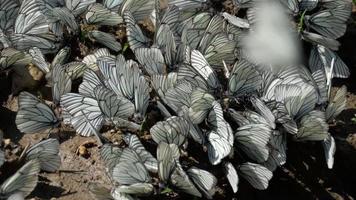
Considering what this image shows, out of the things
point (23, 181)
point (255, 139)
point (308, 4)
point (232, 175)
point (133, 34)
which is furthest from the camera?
point (308, 4)

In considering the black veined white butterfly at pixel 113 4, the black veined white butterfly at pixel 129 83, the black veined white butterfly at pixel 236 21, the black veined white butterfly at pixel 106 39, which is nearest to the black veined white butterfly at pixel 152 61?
the black veined white butterfly at pixel 129 83

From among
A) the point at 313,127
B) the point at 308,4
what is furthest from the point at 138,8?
the point at 313,127

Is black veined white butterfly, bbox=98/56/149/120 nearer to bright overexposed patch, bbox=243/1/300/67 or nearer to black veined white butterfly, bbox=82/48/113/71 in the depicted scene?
black veined white butterfly, bbox=82/48/113/71

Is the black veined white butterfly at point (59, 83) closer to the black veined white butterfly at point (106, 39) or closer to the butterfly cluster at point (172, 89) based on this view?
the butterfly cluster at point (172, 89)

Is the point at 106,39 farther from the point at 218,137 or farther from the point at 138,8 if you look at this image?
the point at 218,137

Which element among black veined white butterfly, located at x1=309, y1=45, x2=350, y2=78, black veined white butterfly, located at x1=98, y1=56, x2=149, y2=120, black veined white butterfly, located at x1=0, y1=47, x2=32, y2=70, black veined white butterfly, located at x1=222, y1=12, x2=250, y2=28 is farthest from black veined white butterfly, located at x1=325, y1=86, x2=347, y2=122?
black veined white butterfly, located at x1=0, y1=47, x2=32, y2=70
